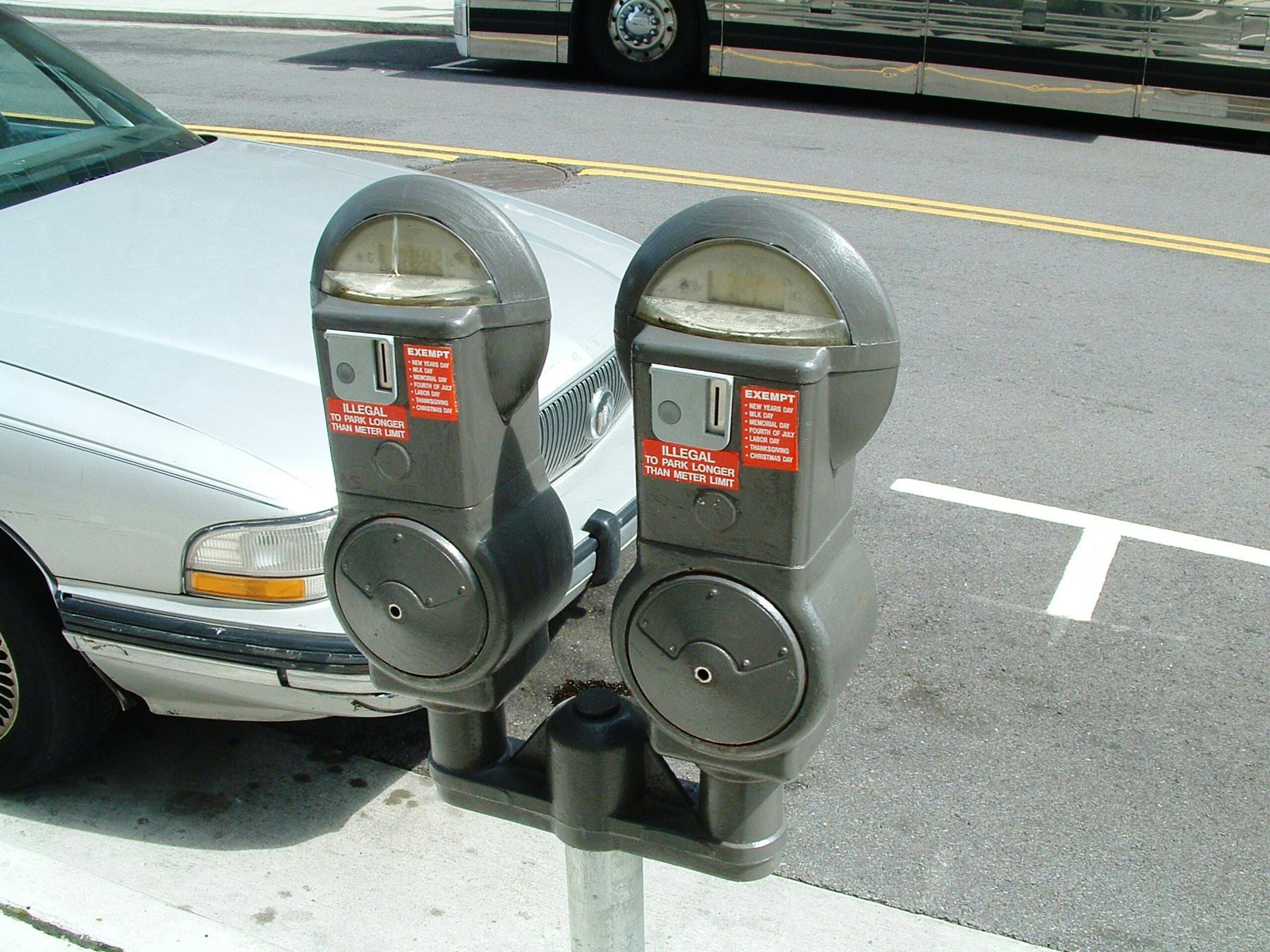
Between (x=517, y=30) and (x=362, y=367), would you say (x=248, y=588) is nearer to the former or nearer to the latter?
(x=362, y=367)

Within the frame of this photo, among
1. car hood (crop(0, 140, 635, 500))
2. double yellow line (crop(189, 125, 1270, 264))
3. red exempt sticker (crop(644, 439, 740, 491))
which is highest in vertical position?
red exempt sticker (crop(644, 439, 740, 491))

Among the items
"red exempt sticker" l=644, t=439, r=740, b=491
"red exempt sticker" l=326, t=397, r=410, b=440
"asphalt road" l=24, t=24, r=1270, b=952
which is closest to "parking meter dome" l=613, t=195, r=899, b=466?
"red exempt sticker" l=644, t=439, r=740, b=491

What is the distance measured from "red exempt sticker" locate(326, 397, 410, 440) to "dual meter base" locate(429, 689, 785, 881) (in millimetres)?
426

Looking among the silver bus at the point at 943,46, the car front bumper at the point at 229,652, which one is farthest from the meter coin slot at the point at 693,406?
the silver bus at the point at 943,46

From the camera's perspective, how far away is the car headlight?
2561 millimetres

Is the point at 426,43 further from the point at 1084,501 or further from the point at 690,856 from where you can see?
the point at 690,856

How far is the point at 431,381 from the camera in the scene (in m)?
1.65

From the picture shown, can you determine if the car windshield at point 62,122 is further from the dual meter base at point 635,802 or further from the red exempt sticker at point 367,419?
the dual meter base at point 635,802

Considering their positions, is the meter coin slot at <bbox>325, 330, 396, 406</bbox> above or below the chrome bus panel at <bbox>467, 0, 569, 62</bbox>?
above

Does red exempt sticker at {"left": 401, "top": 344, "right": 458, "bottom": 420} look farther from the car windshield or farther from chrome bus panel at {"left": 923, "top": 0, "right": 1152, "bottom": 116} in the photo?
chrome bus panel at {"left": 923, "top": 0, "right": 1152, "bottom": 116}

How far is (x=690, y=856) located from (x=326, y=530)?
1091 millimetres

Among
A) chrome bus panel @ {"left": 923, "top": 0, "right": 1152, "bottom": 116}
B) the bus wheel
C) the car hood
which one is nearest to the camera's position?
the car hood

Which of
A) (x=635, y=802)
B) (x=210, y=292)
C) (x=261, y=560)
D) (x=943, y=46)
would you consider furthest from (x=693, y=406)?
(x=943, y=46)

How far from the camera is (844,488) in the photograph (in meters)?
1.62
